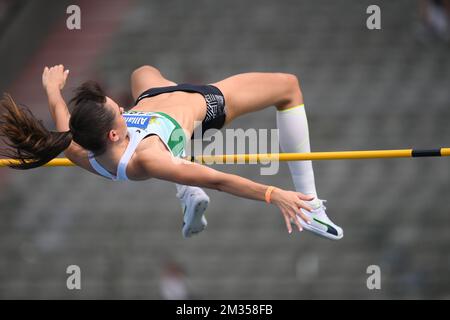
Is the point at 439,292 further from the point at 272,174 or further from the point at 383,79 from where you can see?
the point at 383,79

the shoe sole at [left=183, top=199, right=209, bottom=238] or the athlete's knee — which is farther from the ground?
the athlete's knee

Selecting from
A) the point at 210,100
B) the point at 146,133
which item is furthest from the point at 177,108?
the point at 146,133

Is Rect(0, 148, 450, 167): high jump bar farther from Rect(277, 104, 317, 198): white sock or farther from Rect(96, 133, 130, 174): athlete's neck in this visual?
Rect(96, 133, 130, 174): athlete's neck

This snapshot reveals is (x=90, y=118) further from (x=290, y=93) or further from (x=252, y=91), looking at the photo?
A: (x=290, y=93)

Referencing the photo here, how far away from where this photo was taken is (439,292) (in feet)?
32.1

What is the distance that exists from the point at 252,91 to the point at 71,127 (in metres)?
1.25

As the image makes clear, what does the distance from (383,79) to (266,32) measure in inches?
62.7

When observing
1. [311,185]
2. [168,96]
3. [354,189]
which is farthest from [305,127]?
[354,189]

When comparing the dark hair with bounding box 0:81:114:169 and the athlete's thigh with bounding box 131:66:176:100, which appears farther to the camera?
the athlete's thigh with bounding box 131:66:176:100

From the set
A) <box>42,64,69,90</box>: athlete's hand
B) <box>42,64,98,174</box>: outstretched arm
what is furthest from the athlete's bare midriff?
<box>42,64,69,90</box>: athlete's hand

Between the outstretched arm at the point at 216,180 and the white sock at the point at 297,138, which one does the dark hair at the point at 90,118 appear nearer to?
the outstretched arm at the point at 216,180

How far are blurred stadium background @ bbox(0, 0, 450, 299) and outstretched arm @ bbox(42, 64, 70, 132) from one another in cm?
454

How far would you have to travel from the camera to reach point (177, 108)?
5.38 m

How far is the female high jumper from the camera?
474 centimetres
